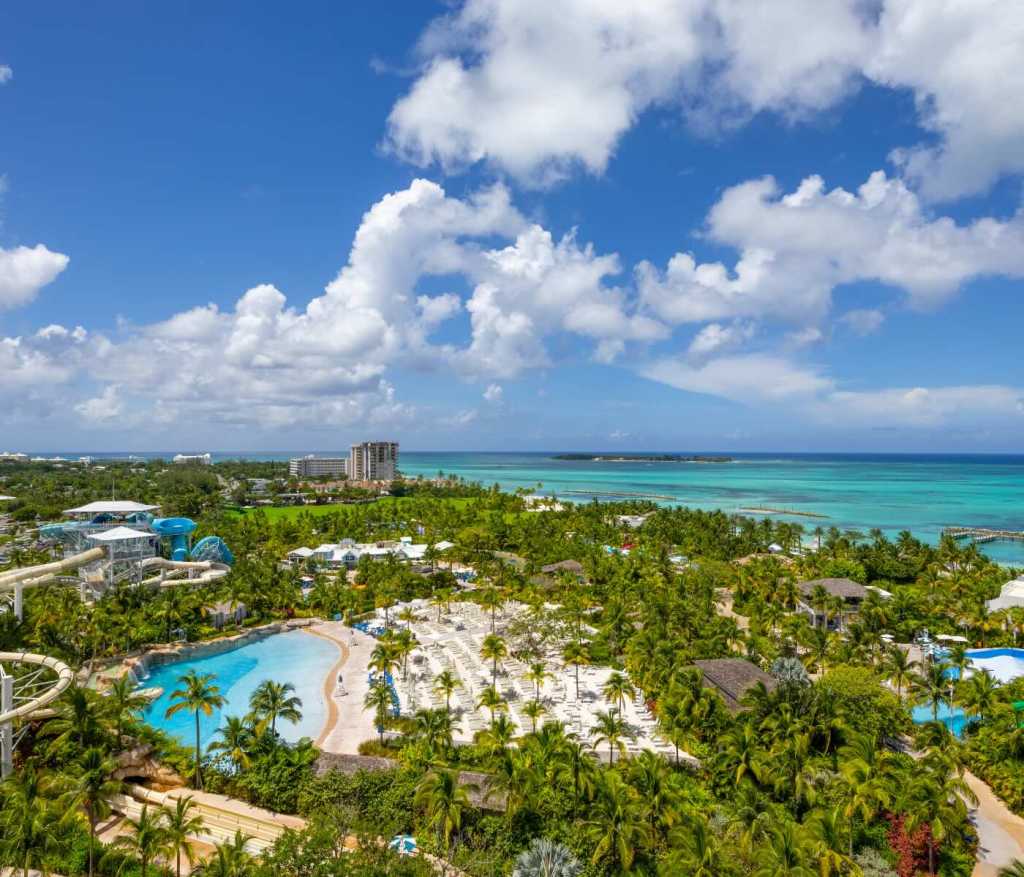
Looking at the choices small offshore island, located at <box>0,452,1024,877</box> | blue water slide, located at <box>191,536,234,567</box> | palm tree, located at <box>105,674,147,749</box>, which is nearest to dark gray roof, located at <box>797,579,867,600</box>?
small offshore island, located at <box>0,452,1024,877</box>

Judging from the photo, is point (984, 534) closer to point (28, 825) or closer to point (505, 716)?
point (505, 716)

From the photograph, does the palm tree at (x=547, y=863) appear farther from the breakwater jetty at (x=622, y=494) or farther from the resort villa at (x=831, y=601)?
the breakwater jetty at (x=622, y=494)

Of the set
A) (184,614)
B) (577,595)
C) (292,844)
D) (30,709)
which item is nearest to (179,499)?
(184,614)

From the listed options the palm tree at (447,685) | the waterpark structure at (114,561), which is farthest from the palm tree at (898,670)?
the waterpark structure at (114,561)

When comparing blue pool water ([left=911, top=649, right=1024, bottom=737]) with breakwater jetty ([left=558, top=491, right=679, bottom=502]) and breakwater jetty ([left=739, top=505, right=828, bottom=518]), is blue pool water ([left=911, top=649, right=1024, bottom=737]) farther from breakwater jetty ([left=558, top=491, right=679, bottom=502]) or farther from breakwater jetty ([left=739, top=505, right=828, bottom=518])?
breakwater jetty ([left=558, top=491, right=679, bottom=502])

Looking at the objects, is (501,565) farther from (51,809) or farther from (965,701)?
(51,809)

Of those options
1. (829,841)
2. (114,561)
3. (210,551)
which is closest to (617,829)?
(829,841)
